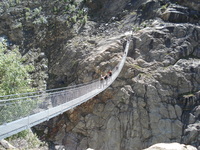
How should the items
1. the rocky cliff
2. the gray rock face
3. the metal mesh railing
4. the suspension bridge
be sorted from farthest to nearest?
the rocky cliff, the gray rock face, the metal mesh railing, the suspension bridge

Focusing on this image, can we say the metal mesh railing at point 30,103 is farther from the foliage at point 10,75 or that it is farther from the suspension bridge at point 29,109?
the foliage at point 10,75

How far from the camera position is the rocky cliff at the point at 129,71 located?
1562cm

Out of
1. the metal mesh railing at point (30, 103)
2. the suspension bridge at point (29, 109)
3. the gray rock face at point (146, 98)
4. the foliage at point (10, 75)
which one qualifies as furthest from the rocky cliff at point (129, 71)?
the foliage at point (10, 75)

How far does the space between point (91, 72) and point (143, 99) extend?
13.3ft

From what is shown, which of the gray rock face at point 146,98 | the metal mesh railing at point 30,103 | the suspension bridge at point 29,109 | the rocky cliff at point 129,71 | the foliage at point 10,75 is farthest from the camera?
the rocky cliff at point 129,71

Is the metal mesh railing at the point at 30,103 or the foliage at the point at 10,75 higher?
the foliage at the point at 10,75

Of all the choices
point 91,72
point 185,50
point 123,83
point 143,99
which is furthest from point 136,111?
point 185,50

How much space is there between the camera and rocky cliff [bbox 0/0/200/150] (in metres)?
15.6

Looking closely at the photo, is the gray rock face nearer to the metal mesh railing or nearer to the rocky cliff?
the rocky cliff

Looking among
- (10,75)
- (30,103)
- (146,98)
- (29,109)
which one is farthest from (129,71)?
(29,109)

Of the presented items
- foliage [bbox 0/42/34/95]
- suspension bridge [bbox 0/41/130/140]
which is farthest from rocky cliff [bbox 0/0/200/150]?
foliage [bbox 0/42/34/95]

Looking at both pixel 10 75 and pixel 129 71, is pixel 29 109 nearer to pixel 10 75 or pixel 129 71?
pixel 10 75

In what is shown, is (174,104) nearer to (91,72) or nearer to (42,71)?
(91,72)

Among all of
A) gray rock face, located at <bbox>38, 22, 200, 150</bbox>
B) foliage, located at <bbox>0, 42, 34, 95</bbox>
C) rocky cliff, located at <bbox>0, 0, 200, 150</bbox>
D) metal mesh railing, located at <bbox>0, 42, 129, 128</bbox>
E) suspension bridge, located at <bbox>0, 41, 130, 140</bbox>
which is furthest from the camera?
rocky cliff, located at <bbox>0, 0, 200, 150</bbox>
